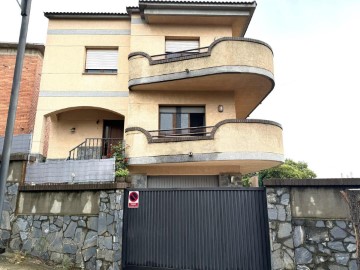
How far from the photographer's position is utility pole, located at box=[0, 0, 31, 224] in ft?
14.0

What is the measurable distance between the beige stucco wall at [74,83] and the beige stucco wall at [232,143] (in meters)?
2.79

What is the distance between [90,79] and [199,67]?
5.30 m

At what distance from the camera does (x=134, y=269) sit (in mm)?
6031

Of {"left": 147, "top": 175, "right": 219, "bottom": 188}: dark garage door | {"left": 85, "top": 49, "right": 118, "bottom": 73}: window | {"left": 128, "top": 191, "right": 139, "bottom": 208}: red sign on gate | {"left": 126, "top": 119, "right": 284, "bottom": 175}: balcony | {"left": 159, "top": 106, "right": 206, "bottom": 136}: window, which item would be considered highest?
{"left": 85, "top": 49, "right": 118, "bottom": 73}: window

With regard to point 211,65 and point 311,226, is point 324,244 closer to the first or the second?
point 311,226

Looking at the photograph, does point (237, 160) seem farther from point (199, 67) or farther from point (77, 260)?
point (77, 260)

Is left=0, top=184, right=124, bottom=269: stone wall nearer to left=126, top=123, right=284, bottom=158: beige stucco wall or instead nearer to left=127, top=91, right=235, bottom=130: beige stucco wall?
left=126, top=123, right=284, bottom=158: beige stucco wall

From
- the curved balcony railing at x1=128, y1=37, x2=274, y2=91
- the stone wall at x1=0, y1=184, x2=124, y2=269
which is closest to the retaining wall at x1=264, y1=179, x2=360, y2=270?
the stone wall at x1=0, y1=184, x2=124, y2=269

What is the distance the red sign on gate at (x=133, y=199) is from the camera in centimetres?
635

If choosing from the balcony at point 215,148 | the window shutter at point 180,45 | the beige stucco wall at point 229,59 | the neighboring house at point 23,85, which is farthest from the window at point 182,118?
the neighboring house at point 23,85

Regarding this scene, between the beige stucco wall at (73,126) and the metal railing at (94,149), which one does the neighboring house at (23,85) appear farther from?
the metal railing at (94,149)

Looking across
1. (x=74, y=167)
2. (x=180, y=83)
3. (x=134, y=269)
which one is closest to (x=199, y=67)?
(x=180, y=83)

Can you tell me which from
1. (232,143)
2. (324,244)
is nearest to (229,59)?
(232,143)

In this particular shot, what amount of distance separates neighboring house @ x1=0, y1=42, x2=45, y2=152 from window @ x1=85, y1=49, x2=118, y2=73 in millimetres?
3506
